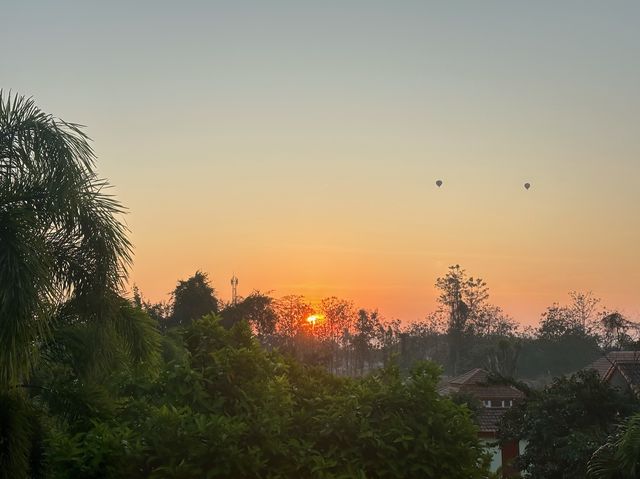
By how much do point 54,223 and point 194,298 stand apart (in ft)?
136

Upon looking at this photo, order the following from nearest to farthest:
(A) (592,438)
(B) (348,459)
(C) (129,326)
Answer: (B) (348,459) < (C) (129,326) < (A) (592,438)

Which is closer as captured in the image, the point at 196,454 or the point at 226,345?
the point at 196,454

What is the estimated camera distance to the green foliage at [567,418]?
71.9 ft

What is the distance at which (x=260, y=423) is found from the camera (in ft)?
31.0

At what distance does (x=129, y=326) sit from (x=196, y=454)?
5.53 meters

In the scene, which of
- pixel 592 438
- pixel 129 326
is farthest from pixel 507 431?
pixel 129 326

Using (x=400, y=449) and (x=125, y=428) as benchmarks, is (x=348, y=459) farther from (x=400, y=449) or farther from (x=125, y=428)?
(x=125, y=428)

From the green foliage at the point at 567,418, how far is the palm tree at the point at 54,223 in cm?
1432

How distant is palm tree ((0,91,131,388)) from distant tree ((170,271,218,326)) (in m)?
39.8

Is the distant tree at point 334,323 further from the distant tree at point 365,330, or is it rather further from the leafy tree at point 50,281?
the leafy tree at point 50,281

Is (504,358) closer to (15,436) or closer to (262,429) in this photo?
(15,436)

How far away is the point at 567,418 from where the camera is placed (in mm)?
22609

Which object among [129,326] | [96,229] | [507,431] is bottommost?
[507,431]

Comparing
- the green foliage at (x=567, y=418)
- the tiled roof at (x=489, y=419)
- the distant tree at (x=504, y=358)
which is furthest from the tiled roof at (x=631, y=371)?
the distant tree at (x=504, y=358)
